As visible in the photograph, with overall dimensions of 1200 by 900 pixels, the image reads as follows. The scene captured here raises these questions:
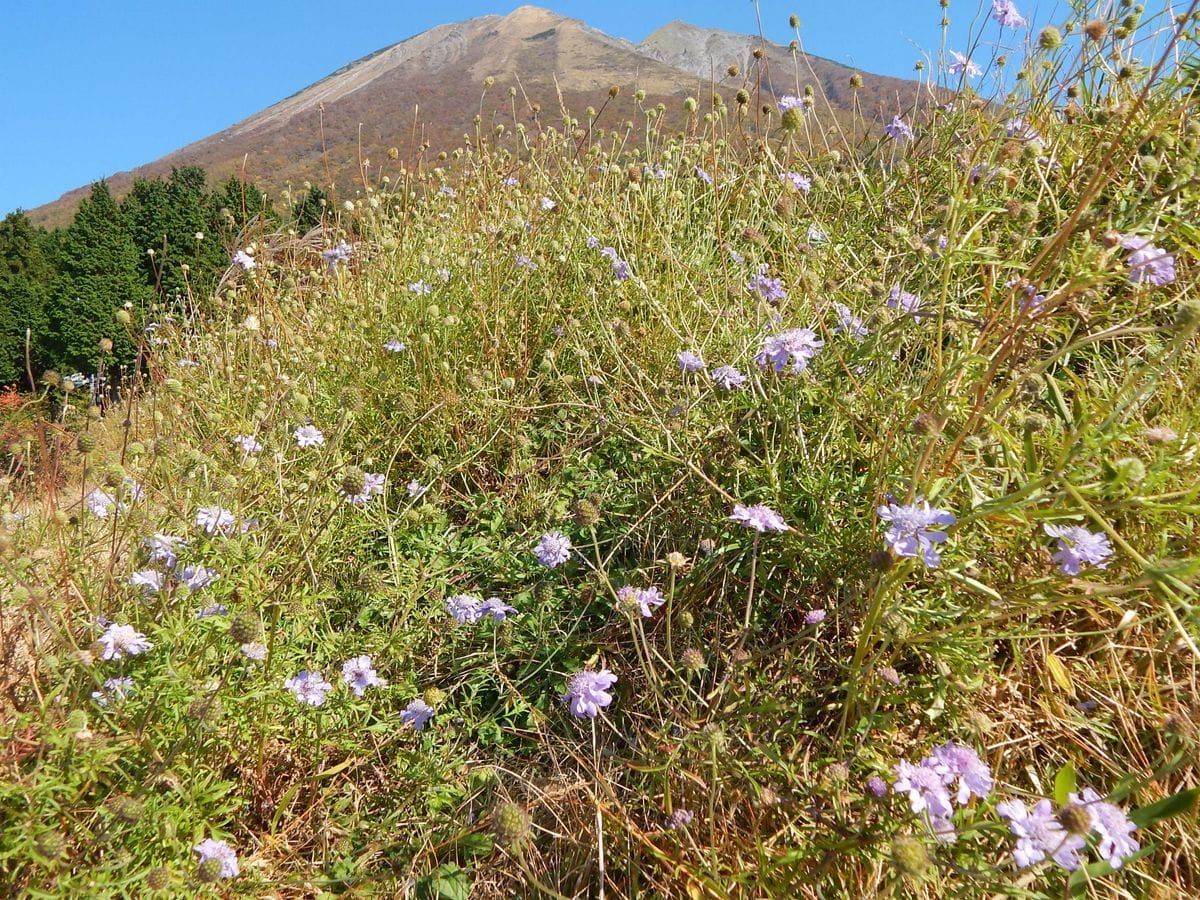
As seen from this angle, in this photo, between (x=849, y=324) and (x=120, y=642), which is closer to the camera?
(x=120, y=642)

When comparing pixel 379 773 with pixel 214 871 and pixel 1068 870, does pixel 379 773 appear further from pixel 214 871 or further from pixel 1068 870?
pixel 1068 870

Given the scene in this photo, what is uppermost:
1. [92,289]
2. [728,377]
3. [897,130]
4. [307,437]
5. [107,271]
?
[107,271]

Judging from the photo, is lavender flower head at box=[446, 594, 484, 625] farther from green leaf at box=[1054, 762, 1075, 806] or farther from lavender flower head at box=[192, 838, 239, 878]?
green leaf at box=[1054, 762, 1075, 806]

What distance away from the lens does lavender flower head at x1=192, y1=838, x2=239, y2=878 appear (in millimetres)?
1272

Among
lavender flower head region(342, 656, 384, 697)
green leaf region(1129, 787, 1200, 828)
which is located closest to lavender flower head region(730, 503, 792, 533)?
green leaf region(1129, 787, 1200, 828)

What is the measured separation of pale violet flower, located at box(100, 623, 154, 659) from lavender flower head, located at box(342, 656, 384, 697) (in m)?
0.38

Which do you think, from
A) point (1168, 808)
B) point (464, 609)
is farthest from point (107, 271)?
point (1168, 808)

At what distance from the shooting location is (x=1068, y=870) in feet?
3.47

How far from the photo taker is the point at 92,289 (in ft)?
23.6

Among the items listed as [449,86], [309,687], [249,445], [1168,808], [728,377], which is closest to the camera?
[1168,808]

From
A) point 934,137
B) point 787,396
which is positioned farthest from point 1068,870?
point 934,137

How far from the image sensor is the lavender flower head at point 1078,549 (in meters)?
1.19

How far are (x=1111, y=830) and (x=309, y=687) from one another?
4.62 ft

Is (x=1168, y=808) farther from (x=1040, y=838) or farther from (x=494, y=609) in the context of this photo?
(x=494, y=609)
